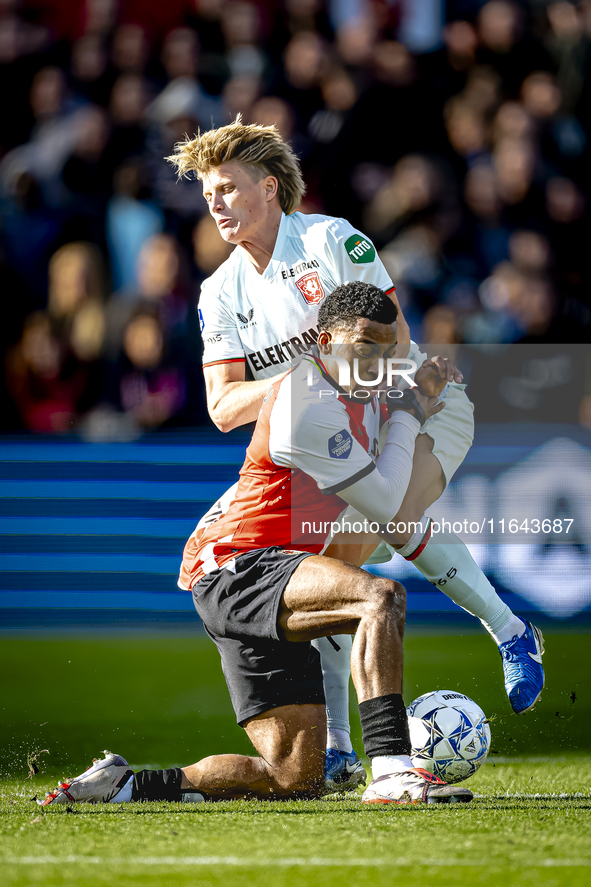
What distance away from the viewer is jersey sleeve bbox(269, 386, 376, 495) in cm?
333

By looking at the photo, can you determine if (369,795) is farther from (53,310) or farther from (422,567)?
(53,310)

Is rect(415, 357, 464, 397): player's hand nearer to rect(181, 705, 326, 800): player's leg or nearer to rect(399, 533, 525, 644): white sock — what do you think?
rect(399, 533, 525, 644): white sock

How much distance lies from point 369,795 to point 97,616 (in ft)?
10.3

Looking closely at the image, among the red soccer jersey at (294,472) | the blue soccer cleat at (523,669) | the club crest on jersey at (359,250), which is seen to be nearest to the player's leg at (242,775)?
the red soccer jersey at (294,472)

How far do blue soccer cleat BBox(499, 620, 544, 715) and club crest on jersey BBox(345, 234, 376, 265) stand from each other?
5.03 feet

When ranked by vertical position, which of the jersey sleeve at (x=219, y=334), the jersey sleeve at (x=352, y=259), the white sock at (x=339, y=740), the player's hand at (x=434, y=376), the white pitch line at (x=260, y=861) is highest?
the jersey sleeve at (x=352, y=259)

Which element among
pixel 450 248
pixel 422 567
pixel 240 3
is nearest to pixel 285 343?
pixel 422 567

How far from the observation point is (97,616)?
5855 mm

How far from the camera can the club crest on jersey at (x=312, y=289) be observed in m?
4.04

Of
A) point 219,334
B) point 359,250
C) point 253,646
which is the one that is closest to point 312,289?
point 359,250

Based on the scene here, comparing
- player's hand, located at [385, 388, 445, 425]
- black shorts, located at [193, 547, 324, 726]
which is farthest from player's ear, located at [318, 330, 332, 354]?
black shorts, located at [193, 547, 324, 726]

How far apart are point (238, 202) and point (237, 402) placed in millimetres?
798

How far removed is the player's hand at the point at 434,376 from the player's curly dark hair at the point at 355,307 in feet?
1.05

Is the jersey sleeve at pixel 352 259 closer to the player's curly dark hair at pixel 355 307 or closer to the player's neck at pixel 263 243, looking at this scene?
the player's neck at pixel 263 243
